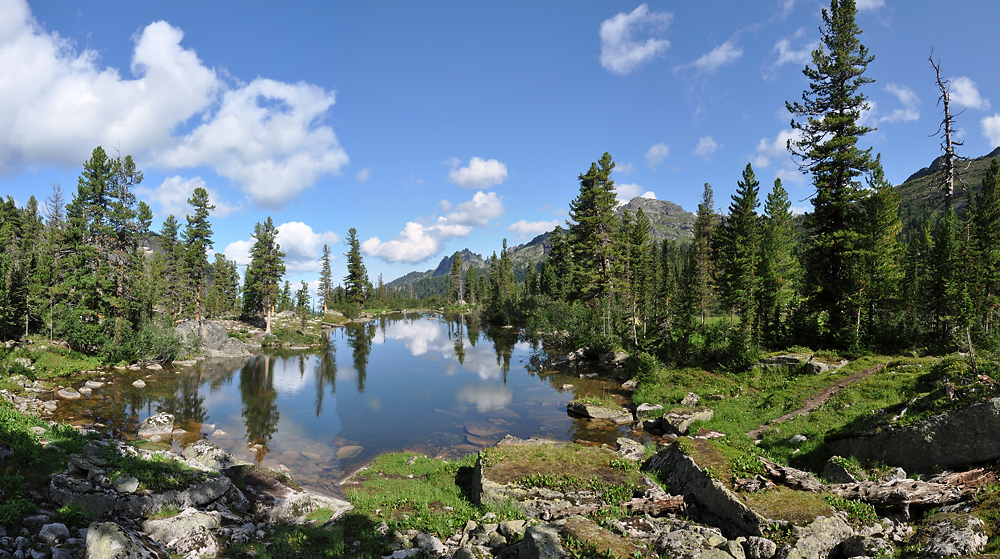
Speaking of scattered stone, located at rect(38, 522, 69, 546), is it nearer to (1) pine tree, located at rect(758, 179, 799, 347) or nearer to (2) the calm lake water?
(2) the calm lake water

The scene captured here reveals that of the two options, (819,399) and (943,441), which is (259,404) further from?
(943,441)

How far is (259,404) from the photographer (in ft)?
92.6

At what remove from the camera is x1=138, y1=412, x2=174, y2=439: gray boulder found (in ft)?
66.6

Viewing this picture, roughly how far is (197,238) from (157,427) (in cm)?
5011

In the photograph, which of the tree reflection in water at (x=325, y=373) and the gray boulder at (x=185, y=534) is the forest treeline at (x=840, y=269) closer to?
the tree reflection in water at (x=325, y=373)

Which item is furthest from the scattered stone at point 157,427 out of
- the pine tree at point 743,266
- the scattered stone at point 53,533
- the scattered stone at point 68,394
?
the pine tree at point 743,266

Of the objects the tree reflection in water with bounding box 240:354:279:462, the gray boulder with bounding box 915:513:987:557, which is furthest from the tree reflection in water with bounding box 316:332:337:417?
the gray boulder with bounding box 915:513:987:557

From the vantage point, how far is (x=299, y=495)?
508 inches

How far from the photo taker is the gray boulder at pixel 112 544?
6496mm

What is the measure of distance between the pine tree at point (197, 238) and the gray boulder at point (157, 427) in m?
44.9

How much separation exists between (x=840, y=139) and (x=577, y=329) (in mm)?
25892

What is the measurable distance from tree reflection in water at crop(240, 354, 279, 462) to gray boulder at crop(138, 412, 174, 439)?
3.57 m

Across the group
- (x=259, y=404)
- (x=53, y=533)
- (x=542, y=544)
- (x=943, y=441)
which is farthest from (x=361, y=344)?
(x=943, y=441)

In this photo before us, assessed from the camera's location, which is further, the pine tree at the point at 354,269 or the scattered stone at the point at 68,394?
the pine tree at the point at 354,269
